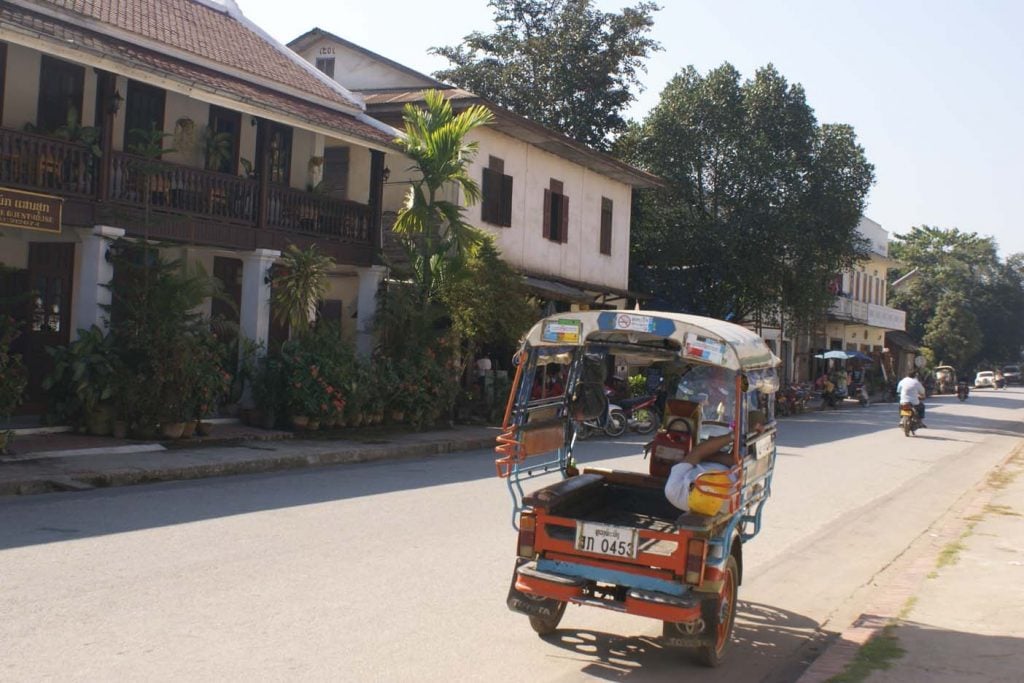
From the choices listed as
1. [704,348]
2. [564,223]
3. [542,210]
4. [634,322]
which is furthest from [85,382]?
[564,223]

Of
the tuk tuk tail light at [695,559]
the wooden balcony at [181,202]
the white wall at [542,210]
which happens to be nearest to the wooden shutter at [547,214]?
the white wall at [542,210]

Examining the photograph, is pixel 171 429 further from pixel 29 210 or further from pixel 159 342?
pixel 29 210

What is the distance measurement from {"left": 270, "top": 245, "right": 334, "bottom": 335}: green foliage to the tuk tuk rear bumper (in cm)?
1285

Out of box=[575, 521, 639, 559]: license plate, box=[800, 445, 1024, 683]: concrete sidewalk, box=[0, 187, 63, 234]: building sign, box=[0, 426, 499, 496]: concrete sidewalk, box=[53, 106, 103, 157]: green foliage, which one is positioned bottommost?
box=[800, 445, 1024, 683]: concrete sidewalk

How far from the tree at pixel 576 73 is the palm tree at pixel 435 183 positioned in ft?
57.7

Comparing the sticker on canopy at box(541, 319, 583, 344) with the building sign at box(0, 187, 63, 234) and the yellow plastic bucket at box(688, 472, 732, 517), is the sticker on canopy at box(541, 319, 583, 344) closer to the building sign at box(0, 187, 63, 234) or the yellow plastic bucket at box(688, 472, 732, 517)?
the yellow plastic bucket at box(688, 472, 732, 517)

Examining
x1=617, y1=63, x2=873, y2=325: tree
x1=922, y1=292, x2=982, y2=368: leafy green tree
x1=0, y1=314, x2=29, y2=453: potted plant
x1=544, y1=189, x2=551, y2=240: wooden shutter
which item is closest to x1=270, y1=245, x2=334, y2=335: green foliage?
x1=0, y1=314, x2=29, y2=453: potted plant

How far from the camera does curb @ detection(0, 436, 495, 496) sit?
1146 cm

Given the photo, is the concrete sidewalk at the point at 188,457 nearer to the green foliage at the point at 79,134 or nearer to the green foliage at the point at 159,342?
the green foliage at the point at 159,342

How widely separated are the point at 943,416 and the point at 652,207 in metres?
13.9

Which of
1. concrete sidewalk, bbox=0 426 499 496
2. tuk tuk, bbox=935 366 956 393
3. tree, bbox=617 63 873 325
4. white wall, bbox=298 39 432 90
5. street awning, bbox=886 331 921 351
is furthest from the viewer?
street awning, bbox=886 331 921 351

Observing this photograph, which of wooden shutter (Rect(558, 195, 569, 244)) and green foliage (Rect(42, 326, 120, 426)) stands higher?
wooden shutter (Rect(558, 195, 569, 244))

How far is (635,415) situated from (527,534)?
60.1 feet

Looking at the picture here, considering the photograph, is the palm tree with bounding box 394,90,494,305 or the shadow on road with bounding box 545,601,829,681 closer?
the shadow on road with bounding box 545,601,829,681
